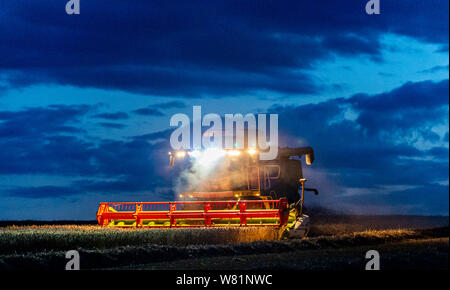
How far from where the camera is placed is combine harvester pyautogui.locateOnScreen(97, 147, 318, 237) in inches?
852

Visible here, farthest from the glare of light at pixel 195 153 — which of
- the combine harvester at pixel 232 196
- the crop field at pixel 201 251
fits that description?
the crop field at pixel 201 251

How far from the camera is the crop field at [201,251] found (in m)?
13.3

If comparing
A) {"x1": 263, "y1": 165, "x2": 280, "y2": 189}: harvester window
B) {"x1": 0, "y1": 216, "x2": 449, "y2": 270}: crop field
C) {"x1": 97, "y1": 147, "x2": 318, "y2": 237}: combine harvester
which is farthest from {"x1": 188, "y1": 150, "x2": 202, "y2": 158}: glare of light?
{"x1": 0, "y1": 216, "x2": 449, "y2": 270}: crop field

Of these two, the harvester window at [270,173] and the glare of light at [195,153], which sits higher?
the glare of light at [195,153]

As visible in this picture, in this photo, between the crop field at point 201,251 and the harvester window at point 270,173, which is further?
the harvester window at point 270,173

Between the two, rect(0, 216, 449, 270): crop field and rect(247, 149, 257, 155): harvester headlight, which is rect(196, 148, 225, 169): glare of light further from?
rect(0, 216, 449, 270): crop field

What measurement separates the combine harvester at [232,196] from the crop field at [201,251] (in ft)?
Result: 4.52

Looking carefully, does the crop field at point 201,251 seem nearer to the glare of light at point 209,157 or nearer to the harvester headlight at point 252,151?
the harvester headlight at point 252,151

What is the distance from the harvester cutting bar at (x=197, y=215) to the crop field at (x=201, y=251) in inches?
32.9

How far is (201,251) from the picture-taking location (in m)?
16.3

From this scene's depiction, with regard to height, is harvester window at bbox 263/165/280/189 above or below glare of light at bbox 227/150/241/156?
below

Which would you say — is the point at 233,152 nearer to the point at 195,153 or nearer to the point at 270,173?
the point at 195,153
